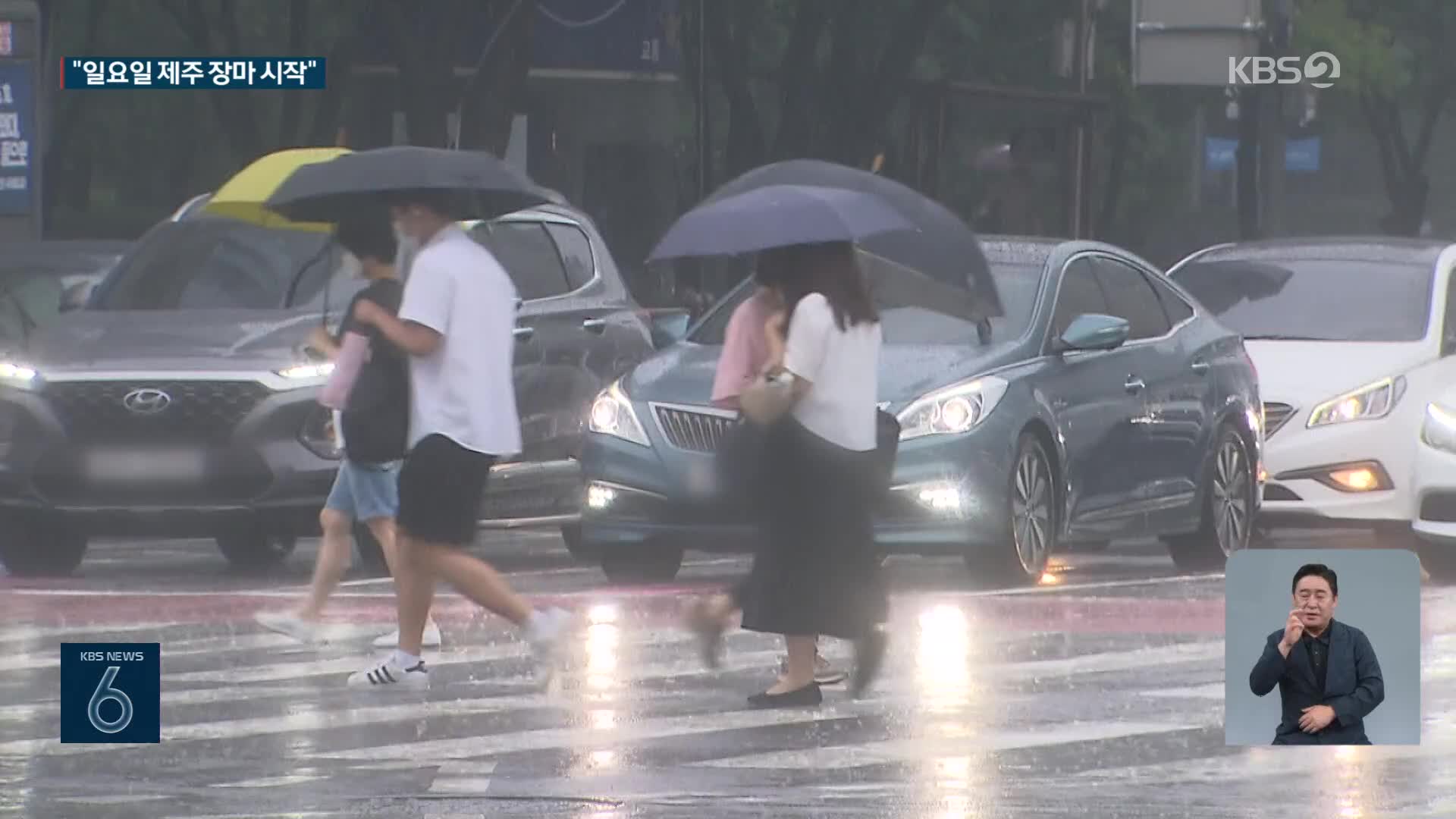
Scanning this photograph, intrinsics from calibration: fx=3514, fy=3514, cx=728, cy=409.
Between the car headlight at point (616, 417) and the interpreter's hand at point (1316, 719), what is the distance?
8.48 metres

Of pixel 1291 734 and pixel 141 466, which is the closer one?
Answer: pixel 1291 734

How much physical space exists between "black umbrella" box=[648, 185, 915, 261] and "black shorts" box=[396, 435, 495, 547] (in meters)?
0.91

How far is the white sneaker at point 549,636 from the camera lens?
1127 cm

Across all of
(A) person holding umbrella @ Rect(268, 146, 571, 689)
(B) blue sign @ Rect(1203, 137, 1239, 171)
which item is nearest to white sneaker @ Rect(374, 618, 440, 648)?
(A) person holding umbrella @ Rect(268, 146, 571, 689)

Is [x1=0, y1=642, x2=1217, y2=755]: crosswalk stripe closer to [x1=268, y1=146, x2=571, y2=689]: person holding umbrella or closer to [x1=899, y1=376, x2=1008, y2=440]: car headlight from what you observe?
[x1=268, y1=146, x2=571, y2=689]: person holding umbrella

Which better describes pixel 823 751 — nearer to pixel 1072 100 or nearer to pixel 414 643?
pixel 414 643

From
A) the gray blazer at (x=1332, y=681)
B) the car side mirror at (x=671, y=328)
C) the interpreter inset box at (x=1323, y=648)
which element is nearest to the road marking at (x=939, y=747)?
the interpreter inset box at (x=1323, y=648)

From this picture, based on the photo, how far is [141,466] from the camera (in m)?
15.9

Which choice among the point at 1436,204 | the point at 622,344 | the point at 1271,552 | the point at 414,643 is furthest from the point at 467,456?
the point at 1436,204

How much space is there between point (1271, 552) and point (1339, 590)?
6.6 inches

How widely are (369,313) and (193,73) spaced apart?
8.12 meters

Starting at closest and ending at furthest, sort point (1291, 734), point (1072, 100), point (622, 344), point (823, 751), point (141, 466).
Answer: point (1291, 734) → point (823, 751) → point (141, 466) → point (622, 344) → point (1072, 100)

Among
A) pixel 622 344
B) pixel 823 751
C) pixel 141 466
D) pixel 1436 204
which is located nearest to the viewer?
pixel 823 751

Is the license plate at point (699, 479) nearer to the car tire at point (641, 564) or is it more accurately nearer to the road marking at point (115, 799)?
the car tire at point (641, 564)
